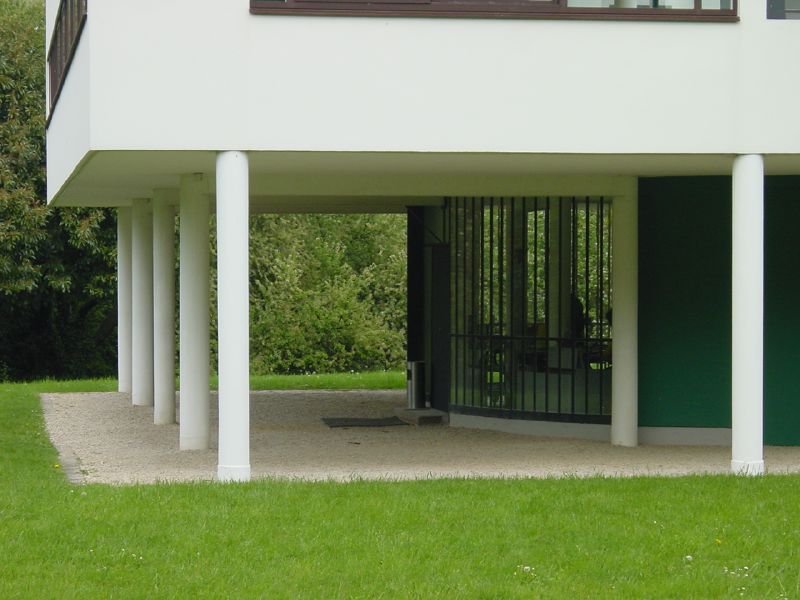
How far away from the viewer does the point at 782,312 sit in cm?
1535

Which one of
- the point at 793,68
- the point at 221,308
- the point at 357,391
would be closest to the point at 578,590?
the point at 221,308

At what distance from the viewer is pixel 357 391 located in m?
24.1

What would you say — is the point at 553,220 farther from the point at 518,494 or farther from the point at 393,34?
the point at 518,494

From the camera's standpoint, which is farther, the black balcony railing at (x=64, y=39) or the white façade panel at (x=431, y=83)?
the black balcony railing at (x=64, y=39)

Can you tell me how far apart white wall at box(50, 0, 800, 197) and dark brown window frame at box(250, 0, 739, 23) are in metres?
0.07

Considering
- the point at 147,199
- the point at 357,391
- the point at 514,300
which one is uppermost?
the point at 147,199

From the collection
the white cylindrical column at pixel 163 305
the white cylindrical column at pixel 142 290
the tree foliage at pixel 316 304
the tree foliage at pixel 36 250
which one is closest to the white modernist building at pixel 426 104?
the white cylindrical column at pixel 163 305

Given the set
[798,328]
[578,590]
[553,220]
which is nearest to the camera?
[578,590]

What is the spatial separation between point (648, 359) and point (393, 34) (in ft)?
18.1

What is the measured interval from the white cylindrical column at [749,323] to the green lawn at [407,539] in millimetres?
705

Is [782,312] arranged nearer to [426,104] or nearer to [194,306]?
[426,104]

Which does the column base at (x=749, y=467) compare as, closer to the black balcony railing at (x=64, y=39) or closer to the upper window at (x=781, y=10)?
the upper window at (x=781, y=10)

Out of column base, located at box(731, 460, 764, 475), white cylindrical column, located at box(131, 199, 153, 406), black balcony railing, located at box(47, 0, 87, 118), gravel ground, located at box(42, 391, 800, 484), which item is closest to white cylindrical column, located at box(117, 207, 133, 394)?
white cylindrical column, located at box(131, 199, 153, 406)

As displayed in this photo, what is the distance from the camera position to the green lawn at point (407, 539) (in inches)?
327
